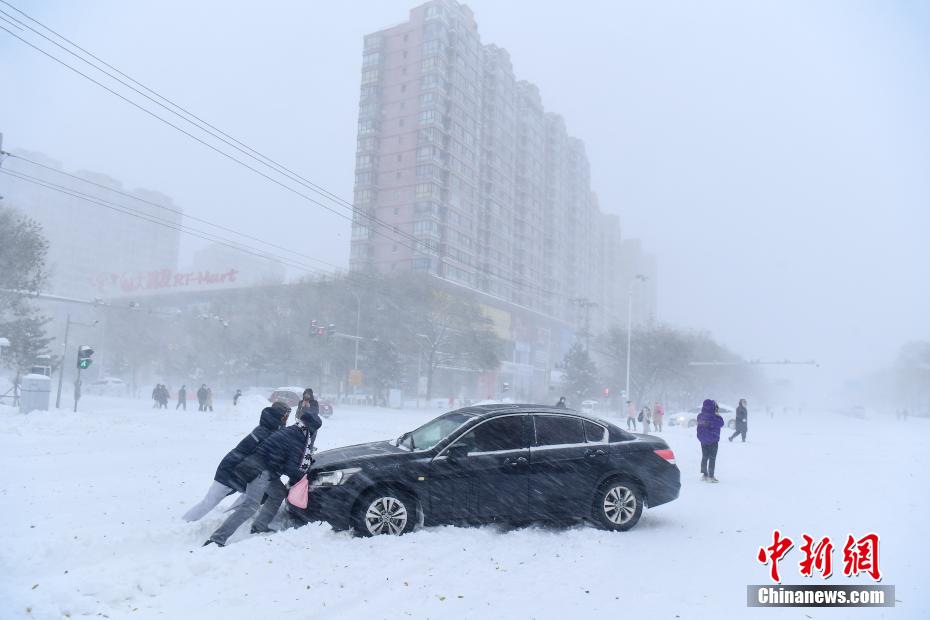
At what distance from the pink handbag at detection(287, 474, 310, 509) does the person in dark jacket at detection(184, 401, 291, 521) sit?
1.87 ft

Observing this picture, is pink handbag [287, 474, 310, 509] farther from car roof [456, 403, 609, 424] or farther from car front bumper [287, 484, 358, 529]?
car roof [456, 403, 609, 424]

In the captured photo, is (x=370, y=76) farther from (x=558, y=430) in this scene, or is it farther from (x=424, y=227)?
(x=558, y=430)

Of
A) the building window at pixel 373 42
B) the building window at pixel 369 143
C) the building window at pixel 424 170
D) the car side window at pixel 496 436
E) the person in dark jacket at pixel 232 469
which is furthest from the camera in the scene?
the building window at pixel 373 42

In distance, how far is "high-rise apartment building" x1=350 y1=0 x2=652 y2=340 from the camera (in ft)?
254

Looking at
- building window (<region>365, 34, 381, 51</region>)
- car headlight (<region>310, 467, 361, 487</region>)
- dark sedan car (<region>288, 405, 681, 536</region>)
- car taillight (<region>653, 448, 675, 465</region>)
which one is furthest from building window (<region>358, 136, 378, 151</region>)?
car headlight (<region>310, 467, 361, 487</region>)

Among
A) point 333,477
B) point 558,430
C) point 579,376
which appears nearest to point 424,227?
point 579,376

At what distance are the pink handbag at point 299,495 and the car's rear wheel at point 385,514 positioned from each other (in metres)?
0.59

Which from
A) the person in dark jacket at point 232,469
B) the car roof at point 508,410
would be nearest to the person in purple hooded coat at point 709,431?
the car roof at point 508,410

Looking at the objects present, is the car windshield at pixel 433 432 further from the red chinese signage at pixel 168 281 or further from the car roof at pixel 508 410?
the red chinese signage at pixel 168 281

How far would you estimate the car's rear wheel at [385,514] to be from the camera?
263 inches

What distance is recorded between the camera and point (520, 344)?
86.1 meters

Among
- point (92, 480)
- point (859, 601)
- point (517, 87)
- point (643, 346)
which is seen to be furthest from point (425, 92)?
point (859, 601)

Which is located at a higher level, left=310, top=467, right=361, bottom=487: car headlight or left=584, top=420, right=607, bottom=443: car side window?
left=584, top=420, right=607, bottom=443: car side window

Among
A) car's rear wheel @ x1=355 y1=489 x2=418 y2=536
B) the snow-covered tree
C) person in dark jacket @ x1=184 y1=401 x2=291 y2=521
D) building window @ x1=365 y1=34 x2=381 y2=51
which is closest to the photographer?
car's rear wheel @ x1=355 y1=489 x2=418 y2=536
